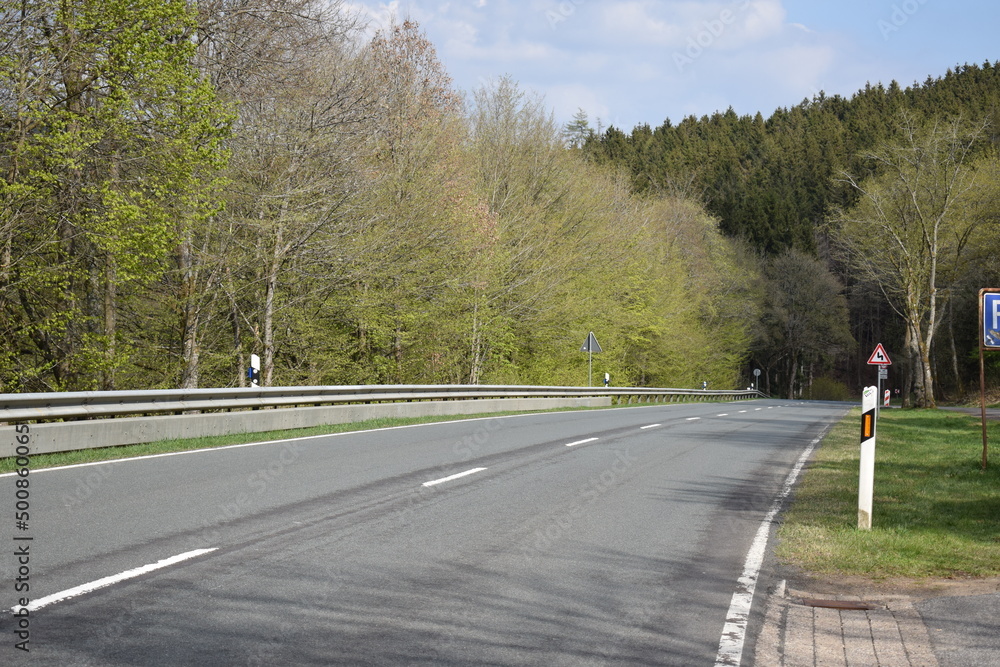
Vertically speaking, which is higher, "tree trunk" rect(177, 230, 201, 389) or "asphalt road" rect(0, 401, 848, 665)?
"tree trunk" rect(177, 230, 201, 389)

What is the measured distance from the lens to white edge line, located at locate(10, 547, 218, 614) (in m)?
4.91

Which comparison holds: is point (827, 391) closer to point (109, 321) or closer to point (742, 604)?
point (109, 321)

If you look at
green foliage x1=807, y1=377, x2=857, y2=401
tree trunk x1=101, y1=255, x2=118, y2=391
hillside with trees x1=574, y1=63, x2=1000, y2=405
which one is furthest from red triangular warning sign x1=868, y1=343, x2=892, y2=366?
green foliage x1=807, y1=377, x2=857, y2=401

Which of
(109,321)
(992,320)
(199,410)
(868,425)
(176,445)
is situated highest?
(992,320)

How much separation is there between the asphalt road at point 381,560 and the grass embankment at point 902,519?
0.56 m

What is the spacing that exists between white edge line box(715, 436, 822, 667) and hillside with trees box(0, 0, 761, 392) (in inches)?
463

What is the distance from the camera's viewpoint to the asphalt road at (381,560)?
4492 mm

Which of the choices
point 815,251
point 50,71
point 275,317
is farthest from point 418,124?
point 815,251

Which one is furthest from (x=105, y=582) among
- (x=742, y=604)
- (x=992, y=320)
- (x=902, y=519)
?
(x=992, y=320)

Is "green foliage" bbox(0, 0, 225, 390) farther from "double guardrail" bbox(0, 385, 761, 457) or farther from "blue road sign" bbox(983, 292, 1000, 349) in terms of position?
"blue road sign" bbox(983, 292, 1000, 349)

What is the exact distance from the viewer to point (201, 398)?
15.1 meters

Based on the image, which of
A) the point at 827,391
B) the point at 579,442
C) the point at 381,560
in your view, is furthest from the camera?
the point at 827,391

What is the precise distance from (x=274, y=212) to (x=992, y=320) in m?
16.3

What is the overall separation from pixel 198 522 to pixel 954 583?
569cm
